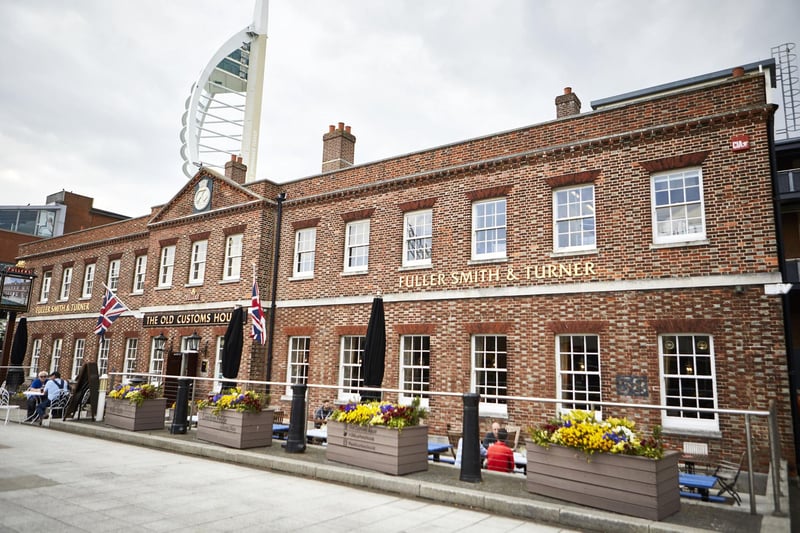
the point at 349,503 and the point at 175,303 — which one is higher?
the point at 175,303

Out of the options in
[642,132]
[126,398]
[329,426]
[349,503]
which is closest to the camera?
[349,503]

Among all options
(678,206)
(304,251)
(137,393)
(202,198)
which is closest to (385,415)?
(137,393)

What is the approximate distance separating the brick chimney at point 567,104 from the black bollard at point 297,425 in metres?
10.8

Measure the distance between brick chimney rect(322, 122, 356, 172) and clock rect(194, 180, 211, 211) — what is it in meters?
5.48

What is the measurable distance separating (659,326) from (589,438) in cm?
570

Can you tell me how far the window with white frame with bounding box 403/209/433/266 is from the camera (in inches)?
621

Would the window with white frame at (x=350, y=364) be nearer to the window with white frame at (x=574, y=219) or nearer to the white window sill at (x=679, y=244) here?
the window with white frame at (x=574, y=219)

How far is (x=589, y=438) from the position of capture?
23.0 feet

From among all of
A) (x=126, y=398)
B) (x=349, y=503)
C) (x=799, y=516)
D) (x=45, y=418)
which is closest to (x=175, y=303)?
(x=45, y=418)

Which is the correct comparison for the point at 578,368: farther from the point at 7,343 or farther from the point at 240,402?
the point at 7,343

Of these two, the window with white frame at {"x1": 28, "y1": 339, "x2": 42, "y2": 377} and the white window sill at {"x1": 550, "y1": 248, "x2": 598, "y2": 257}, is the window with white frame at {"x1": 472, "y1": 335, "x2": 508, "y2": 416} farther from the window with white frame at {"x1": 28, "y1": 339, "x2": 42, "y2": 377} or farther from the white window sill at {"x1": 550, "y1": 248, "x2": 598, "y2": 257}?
the window with white frame at {"x1": 28, "y1": 339, "x2": 42, "y2": 377}

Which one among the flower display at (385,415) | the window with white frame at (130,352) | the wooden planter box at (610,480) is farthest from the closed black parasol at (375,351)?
the window with white frame at (130,352)

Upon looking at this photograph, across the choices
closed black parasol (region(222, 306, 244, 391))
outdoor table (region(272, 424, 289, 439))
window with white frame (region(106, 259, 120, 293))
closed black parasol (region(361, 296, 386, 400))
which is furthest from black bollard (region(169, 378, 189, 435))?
window with white frame (region(106, 259, 120, 293))

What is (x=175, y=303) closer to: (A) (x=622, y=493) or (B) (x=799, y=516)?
(A) (x=622, y=493)
